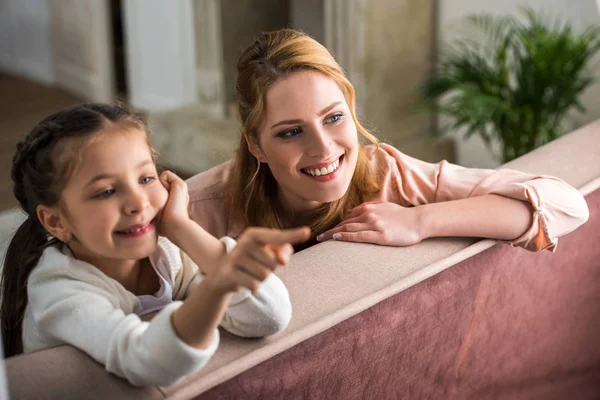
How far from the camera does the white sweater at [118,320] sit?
1.03m

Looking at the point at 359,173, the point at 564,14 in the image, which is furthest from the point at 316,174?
the point at 564,14

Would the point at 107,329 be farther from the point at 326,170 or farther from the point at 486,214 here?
the point at 486,214

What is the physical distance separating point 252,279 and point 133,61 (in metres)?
4.42

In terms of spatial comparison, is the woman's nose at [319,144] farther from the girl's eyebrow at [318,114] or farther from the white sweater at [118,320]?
the white sweater at [118,320]

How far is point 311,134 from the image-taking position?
154 centimetres

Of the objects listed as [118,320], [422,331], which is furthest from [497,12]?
[118,320]

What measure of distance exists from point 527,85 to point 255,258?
99.0 inches

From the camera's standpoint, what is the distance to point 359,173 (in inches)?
69.5

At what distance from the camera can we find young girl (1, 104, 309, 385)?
1.04 meters

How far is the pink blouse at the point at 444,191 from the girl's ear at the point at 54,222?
592mm

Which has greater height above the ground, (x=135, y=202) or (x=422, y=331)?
(x=135, y=202)

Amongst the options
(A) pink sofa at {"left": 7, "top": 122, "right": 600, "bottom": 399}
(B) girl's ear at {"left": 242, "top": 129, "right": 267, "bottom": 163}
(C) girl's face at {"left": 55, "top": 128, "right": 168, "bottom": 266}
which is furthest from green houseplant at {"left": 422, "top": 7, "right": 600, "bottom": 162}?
(C) girl's face at {"left": 55, "top": 128, "right": 168, "bottom": 266}

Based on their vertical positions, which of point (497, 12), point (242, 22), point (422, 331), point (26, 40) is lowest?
point (26, 40)

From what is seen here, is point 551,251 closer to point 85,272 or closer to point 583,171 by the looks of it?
point 583,171
